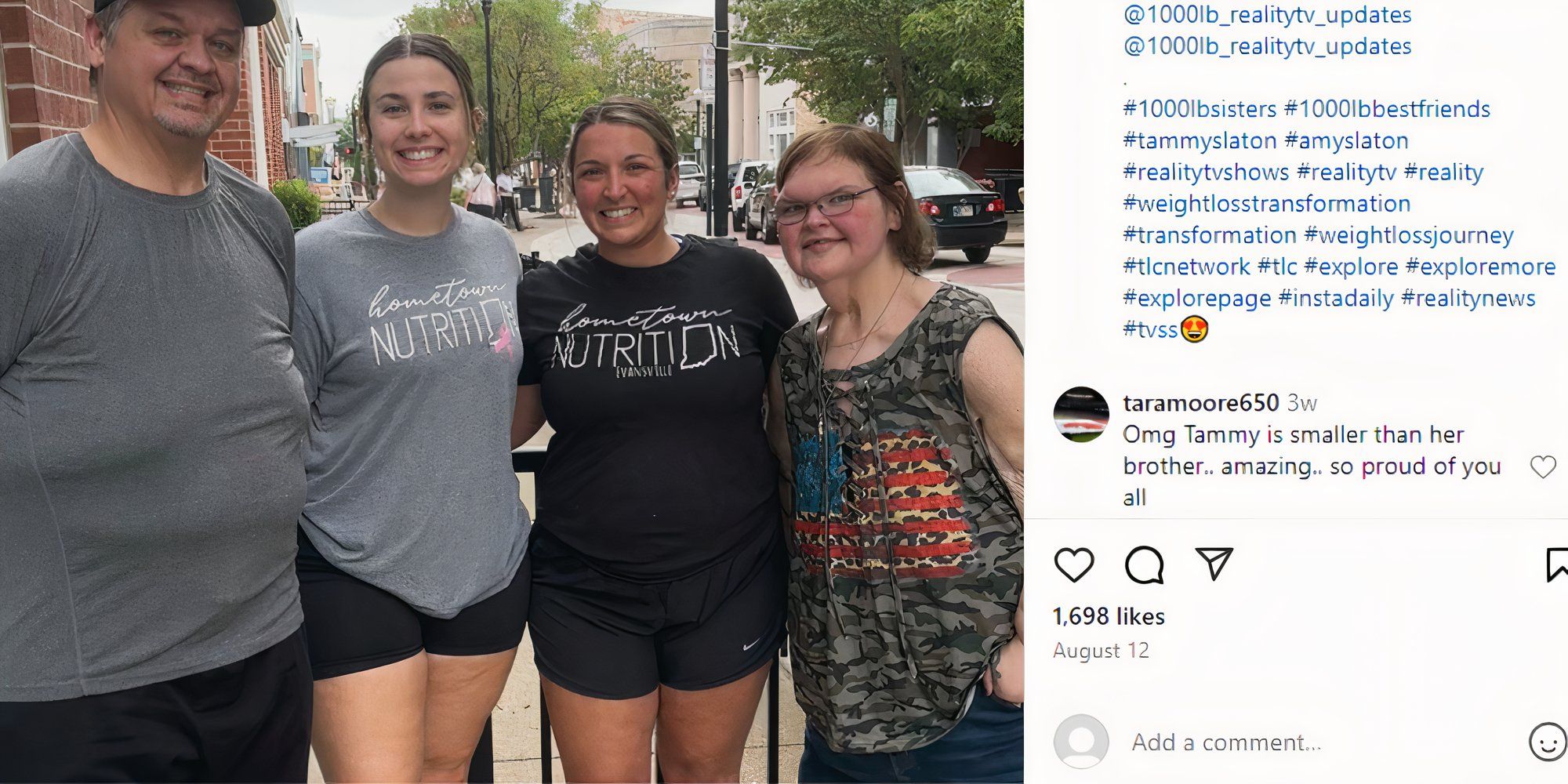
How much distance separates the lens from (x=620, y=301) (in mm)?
2088

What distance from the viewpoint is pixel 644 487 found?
2002 millimetres

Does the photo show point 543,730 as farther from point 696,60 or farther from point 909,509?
point 696,60

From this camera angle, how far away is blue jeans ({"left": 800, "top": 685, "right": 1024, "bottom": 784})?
185 cm

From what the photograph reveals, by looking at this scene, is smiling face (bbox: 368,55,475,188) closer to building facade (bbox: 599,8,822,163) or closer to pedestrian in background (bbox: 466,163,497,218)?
pedestrian in background (bbox: 466,163,497,218)

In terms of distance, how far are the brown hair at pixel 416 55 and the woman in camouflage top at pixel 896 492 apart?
633mm
